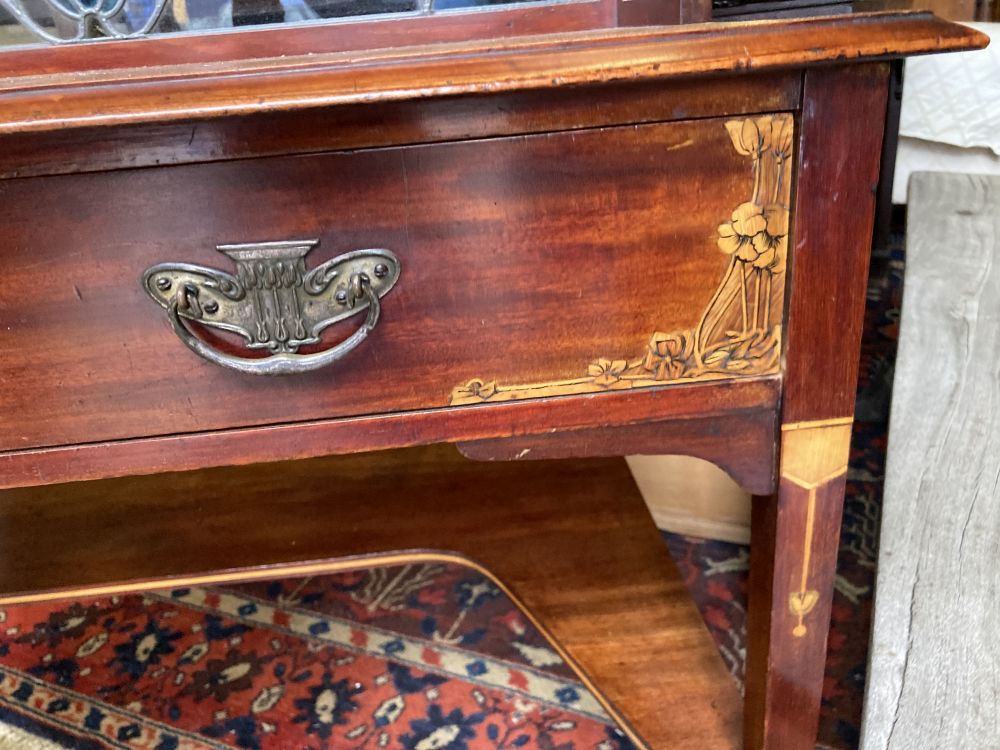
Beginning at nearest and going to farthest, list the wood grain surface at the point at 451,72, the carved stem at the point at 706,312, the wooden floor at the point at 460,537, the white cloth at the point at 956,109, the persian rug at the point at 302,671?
the wood grain surface at the point at 451,72 < the carved stem at the point at 706,312 < the wooden floor at the point at 460,537 < the persian rug at the point at 302,671 < the white cloth at the point at 956,109

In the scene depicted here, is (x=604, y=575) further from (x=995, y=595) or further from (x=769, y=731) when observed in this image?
(x=995, y=595)

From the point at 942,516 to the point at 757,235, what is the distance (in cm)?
35

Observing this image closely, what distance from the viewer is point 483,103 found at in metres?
0.49

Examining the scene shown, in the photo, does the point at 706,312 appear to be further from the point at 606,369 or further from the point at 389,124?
the point at 389,124

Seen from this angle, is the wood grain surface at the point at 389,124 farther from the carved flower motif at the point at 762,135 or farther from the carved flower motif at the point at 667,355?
the carved flower motif at the point at 667,355

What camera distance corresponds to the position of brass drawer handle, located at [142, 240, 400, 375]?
0.53m

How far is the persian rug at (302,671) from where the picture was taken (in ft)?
3.40

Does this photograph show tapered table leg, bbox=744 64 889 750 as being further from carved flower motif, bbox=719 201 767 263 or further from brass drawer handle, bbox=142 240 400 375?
brass drawer handle, bbox=142 240 400 375

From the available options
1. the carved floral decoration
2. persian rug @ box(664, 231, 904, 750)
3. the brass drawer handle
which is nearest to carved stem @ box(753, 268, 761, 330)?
the carved floral decoration

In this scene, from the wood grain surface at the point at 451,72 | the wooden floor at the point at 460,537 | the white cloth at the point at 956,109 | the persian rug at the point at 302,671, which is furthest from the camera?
the white cloth at the point at 956,109

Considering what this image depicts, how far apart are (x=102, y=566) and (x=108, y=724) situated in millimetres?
226

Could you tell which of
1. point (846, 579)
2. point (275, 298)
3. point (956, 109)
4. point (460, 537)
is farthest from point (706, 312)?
point (956, 109)

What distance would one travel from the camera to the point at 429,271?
0.54 metres

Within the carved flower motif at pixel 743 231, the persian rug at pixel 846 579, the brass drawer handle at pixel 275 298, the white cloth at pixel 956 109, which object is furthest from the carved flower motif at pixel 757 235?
the white cloth at pixel 956 109
